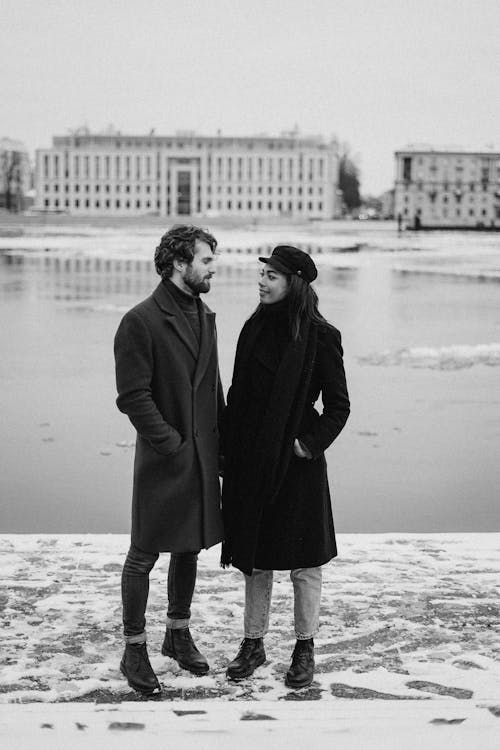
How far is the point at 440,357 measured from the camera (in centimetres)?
1196

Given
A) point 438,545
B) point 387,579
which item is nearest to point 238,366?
point 387,579

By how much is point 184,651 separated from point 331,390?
3.12 feet

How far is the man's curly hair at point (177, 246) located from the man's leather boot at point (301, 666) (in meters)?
1.23

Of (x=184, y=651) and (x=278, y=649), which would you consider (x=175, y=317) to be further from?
(x=278, y=649)

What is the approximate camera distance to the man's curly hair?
338 cm

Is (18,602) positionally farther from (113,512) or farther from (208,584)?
(113,512)

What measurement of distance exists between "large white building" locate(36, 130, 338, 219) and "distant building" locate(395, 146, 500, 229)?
16002 millimetres

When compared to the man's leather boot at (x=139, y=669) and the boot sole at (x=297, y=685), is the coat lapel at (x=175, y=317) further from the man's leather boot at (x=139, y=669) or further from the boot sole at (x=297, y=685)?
the boot sole at (x=297, y=685)

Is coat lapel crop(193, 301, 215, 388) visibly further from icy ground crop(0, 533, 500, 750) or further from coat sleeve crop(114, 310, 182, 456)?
icy ground crop(0, 533, 500, 750)

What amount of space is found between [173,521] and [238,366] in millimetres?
532

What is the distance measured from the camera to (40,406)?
9.24 meters

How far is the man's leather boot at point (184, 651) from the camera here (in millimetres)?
3469

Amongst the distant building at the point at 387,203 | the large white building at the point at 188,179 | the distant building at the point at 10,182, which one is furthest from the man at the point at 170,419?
the distant building at the point at 387,203

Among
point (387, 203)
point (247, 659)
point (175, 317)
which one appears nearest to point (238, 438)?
point (175, 317)
